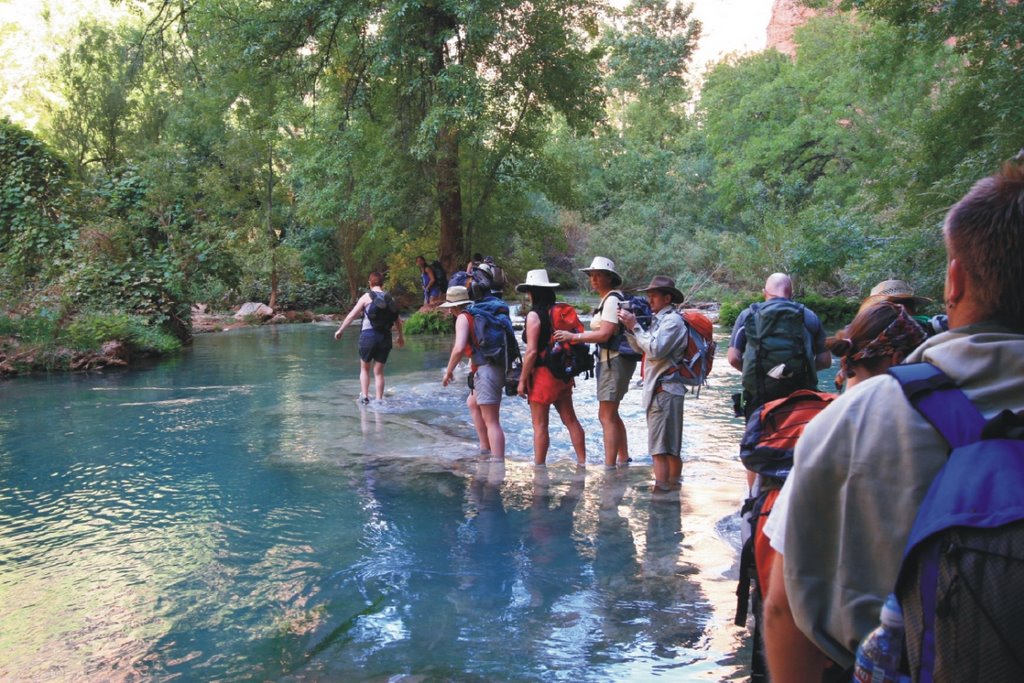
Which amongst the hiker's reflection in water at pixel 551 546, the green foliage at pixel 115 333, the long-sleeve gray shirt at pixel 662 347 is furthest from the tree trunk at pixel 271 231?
the long-sleeve gray shirt at pixel 662 347

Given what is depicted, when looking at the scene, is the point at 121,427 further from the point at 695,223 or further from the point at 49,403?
the point at 695,223

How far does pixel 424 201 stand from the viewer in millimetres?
21969

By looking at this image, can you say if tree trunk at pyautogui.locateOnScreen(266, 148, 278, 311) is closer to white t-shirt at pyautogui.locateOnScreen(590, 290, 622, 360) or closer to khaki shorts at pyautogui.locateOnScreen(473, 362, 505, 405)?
khaki shorts at pyautogui.locateOnScreen(473, 362, 505, 405)

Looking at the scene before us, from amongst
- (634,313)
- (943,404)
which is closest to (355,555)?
(634,313)

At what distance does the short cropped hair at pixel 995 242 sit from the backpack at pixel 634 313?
5.14 metres

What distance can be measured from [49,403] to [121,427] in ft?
9.04

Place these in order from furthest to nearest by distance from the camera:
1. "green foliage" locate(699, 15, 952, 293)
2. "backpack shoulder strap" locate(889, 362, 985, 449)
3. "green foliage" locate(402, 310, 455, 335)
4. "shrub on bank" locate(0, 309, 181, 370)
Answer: "green foliage" locate(402, 310, 455, 335), "green foliage" locate(699, 15, 952, 293), "shrub on bank" locate(0, 309, 181, 370), "backpack shoulder strap" locate(889, 362, 985, 449)

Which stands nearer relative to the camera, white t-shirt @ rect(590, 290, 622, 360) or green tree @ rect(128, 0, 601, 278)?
white t-shirt @ rect(590, 290, 622, 360)

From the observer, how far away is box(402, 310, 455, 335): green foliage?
2403cm

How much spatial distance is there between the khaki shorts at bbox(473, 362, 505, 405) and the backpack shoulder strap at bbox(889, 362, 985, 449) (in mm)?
6473

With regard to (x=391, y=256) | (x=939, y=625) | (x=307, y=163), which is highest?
(x=307, y=163)

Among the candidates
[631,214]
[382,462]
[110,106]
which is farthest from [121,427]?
[631,214]

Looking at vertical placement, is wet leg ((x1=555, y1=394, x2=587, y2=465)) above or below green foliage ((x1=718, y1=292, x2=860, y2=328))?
below

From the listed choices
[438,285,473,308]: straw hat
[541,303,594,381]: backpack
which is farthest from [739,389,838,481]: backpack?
[438,285,473,308]: straw hat
